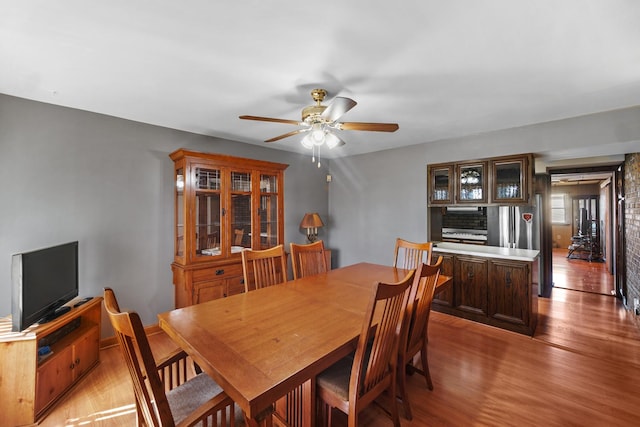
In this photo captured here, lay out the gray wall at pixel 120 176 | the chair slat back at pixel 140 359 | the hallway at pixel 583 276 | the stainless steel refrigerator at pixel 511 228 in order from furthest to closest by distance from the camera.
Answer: the hallway at pixel 583 276 → the stainless steel refrigerator at pixel 511 228 → the gray wall at pixel 120 176 → the chair slat back at pixel 140 359

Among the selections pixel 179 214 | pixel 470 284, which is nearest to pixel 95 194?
pixel 179 214

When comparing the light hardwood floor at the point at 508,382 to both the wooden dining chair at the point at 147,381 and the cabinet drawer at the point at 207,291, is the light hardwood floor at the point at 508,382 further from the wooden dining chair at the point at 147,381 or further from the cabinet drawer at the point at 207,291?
the wooden dining chair at the point at 147,381

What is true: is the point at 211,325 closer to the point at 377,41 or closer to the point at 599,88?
the point at 377,41

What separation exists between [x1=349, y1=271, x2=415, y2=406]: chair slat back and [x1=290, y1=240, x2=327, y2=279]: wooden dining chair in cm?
117

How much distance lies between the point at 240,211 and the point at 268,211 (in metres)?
0.42

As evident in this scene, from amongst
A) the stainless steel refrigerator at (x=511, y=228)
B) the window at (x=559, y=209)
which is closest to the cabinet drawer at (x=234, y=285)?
the stainless steel refrigerator at (x=511, y=228)

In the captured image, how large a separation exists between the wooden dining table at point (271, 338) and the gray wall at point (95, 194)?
1.74 meters

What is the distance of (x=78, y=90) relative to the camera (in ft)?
7.34

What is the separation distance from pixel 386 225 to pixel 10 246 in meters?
4.29

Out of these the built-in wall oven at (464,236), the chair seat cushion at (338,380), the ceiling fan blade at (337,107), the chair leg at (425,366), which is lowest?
the chair leg at (425,366)

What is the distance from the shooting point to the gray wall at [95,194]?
2.34 m

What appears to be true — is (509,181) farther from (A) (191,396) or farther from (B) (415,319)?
(A) (191,396)

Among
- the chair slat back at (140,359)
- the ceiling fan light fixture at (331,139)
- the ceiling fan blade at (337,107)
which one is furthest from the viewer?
the ceiling fan light fixture at (331,139)

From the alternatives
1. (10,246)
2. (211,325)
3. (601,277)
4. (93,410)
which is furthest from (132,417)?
(601,277)
